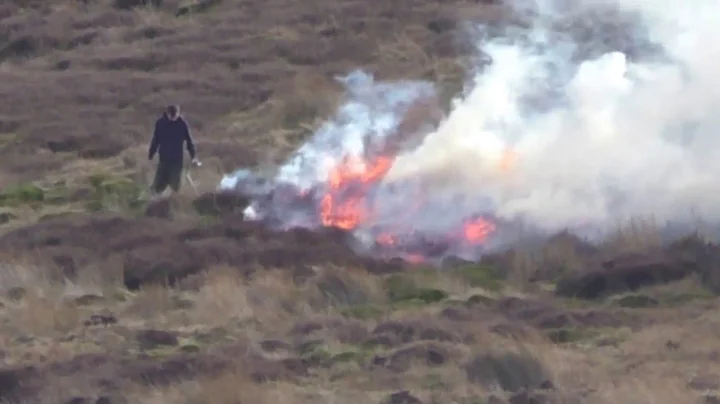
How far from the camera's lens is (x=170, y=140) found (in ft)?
65.8

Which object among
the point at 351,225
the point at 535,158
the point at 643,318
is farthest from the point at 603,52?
the point at 643,318

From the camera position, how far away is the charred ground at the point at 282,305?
1004 centimetres

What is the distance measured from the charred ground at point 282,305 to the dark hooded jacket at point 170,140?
2.36 ft

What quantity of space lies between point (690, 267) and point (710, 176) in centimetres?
260

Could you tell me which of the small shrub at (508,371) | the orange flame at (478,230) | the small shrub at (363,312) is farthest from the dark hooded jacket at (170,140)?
the small shrub at (508,371)

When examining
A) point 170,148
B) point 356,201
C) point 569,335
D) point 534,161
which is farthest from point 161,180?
point 569,335

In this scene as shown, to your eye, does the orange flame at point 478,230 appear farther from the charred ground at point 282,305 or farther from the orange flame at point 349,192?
the orange flame at point 349,192

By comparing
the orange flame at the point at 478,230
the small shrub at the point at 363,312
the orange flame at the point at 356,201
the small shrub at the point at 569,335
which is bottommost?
the small shrub at the point at 569,335

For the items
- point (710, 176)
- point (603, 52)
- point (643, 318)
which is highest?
point (603, 52)

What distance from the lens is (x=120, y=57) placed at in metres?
33.8

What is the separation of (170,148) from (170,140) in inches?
5.0

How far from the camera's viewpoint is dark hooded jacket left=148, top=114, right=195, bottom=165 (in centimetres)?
2003

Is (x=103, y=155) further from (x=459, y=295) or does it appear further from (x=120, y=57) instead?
(x=459, y=295)

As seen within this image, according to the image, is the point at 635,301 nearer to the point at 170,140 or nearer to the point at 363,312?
the point at 363,312
